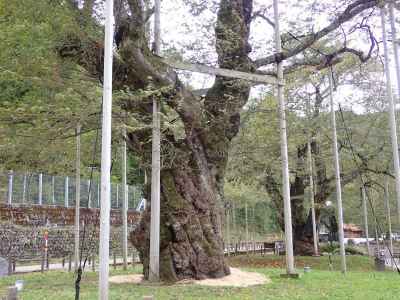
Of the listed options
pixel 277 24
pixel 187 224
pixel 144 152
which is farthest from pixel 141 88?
pixel 277 24

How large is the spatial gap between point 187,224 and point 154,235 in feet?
3.50

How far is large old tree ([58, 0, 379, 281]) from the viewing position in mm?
11609

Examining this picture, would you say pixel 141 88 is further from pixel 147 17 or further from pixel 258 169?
pixel 258 169

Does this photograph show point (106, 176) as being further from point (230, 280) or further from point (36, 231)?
point (36, 231)

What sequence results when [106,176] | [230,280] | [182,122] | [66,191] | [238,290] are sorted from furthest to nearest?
[66,191] < [182,122] < [230,280] < [238,290] < [106,176]

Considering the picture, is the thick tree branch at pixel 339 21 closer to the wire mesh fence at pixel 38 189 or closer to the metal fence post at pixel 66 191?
the wire mesh fence at pixel 38 189

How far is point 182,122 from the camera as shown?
1258cm

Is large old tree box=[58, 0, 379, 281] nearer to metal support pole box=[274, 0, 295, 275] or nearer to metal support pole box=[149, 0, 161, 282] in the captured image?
metal support pole box=[149, 0, 161, 282]

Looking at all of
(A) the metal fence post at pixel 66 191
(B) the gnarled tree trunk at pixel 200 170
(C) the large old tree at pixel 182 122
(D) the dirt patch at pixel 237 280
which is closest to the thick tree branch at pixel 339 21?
(C) the large old tree at pixel 182 122

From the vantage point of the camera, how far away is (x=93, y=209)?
85.1 ft

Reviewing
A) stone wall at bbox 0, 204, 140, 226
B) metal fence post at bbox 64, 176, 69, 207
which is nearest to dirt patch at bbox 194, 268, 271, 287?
stone wall at bbox 0, 204, 140, 226

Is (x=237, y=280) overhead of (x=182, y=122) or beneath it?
beneath

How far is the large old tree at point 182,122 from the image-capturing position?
1161 centimetres

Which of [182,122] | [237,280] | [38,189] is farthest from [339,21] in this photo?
[38,189]
